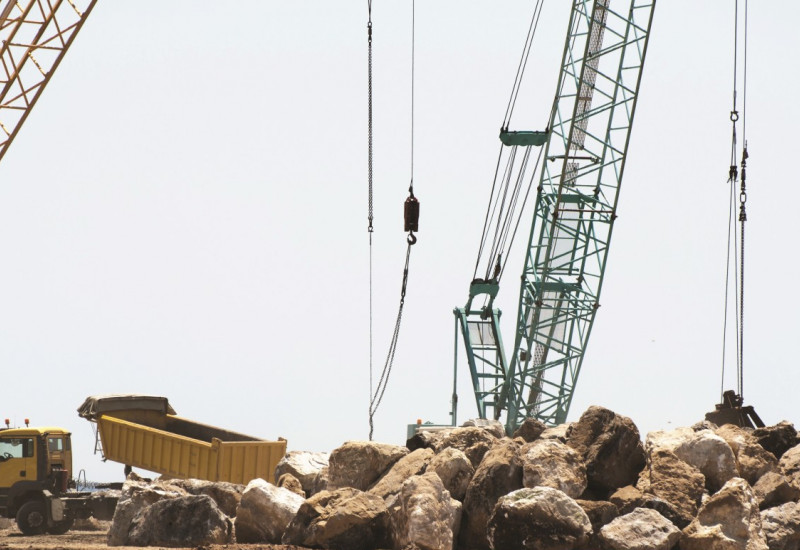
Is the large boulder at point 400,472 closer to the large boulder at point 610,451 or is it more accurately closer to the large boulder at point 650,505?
the large boulder at point 610,451

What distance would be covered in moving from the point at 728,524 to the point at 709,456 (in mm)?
1602

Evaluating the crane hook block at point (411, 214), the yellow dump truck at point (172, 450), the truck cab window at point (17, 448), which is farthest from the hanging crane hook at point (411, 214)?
the truck cab window at point (17, 448)

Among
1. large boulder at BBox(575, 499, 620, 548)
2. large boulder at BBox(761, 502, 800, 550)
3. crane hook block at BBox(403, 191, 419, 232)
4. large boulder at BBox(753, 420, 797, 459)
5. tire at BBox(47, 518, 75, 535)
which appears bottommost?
tire at BBox(47, 518, 75, 535)

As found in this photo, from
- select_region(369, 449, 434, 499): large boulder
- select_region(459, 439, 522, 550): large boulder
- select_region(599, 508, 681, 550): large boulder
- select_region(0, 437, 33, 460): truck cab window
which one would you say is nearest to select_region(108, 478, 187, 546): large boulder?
select_region(369, 449, 434, 499): large boulder

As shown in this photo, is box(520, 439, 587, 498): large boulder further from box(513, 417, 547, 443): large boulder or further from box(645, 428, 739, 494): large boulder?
box(513, 417, 547, 443): large boulder

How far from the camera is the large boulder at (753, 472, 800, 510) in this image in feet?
43.3

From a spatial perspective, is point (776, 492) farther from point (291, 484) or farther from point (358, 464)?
point (291, 484)

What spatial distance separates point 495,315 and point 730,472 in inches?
893

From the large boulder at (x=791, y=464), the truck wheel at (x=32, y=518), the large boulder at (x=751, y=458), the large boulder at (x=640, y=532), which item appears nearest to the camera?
the large boulder at (x=640, y=532)

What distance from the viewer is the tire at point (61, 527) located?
75.3 ft

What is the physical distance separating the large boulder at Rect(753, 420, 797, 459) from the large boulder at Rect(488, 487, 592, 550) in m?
4.27

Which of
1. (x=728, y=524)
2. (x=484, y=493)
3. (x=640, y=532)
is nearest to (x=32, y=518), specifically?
(x=484, y=493)

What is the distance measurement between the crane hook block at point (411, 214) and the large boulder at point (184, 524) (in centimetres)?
1508

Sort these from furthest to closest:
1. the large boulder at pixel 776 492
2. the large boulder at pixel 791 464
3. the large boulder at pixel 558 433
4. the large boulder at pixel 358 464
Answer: the large boulder at pixel 558 433
the large boulder at pixel 358 464
the large boulder at pixel 791 464
the large boulder at pixel 776 492
